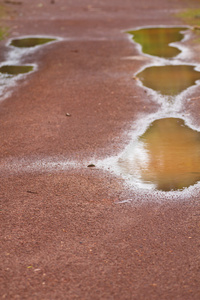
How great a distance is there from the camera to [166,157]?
21.7ft

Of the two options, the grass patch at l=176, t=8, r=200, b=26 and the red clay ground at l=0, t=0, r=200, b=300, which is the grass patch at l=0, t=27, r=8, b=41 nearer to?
the red clay ground at l=0, t=0, r=200, b=300

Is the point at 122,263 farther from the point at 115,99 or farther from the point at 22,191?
the point at 115,99

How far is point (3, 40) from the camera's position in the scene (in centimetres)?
1617

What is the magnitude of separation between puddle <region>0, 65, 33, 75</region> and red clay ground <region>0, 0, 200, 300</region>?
1.24m

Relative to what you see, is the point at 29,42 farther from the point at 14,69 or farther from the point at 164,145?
the point at 164,145

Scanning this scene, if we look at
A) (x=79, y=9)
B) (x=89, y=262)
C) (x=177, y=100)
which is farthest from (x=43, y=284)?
(x=79, y=9)

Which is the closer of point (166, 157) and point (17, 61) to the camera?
point (166, 157)

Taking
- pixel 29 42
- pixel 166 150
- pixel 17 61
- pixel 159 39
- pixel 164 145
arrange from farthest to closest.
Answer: pixel 29 42
pixel 159 39
pixel 17 61
pixel 164 145
pixel 166 150

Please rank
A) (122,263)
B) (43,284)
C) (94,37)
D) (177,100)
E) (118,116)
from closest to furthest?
(43,284) → (122,263) → (118,116) → (177,100) → (94,37)

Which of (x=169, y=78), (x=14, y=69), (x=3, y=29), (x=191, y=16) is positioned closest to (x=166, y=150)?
(x=169, y=78)

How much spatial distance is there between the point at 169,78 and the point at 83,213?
19.5 ft

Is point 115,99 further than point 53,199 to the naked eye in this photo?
Yes

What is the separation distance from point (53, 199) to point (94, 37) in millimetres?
11308

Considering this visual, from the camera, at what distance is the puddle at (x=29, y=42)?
602 inches
